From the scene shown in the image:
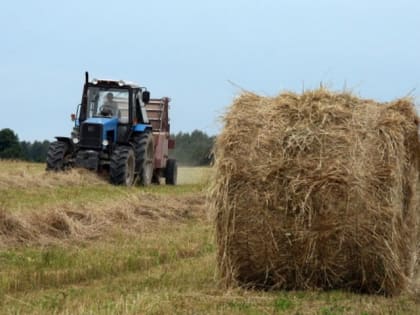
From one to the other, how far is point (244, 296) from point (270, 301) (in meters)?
0.34

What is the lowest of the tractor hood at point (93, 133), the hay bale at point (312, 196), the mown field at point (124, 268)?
the mown field at point (124, 268)

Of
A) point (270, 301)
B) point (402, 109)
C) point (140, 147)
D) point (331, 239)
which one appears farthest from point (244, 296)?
point (140, 147)

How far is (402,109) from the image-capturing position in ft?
27.0

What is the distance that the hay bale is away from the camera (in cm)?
739

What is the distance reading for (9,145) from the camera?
183ft

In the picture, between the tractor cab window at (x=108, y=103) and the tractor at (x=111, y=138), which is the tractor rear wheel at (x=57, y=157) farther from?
the tractor cab window at (x=108, y=103)

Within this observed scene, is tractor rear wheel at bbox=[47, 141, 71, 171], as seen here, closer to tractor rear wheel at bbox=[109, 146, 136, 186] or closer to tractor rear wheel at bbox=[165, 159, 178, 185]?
tractor rear wheel at bbox=[109, 146, 136, 186]

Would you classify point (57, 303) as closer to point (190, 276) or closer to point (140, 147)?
point (190, 276)

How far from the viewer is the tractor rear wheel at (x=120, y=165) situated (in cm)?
1923

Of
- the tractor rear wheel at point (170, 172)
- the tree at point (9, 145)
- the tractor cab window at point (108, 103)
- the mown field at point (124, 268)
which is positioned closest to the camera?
the mown field at point (124, 268)

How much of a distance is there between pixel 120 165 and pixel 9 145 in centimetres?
3815

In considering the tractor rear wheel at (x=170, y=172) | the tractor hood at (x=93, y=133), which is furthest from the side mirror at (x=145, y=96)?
the tractor rear wheel at (x=170, y=172)

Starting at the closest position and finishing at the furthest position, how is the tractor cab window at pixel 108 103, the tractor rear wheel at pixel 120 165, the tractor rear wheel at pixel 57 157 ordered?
1. the tractor rear wheel at pixel 120 165
2. the tractor rear wheel at pixel 57 157
3. the tractor cab window at pixel 108 103

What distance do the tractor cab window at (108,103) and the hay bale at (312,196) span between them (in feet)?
42.4
